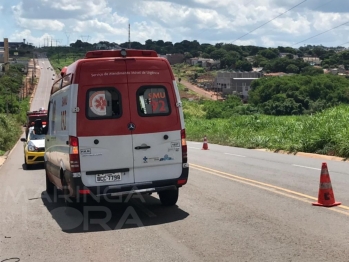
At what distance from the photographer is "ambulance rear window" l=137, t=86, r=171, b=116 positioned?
9820 millimetres

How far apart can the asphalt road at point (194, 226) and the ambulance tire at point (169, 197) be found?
0.56 ft

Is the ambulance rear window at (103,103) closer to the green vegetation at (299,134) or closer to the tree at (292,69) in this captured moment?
the green vegetation at (299,134)

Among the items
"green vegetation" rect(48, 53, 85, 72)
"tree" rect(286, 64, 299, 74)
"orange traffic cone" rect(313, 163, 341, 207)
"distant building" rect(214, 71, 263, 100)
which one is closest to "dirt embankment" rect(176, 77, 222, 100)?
"distant building" rect(214, 71, 263, 100)

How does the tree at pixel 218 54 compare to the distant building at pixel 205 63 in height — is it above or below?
above

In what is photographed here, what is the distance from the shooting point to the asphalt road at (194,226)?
7.36m

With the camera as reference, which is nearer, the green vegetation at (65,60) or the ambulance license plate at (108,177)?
the ambulance license plate at (108,177)

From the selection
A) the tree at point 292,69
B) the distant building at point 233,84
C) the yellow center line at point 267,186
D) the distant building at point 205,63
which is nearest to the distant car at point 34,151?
the yellow center line at point 267,186

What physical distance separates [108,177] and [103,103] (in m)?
1.25

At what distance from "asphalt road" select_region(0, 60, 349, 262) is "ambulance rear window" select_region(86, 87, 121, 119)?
182cm

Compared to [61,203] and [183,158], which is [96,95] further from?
[61,203]

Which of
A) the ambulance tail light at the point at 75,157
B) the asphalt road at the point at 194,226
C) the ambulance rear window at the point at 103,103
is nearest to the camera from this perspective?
the asphalt road at the point at 194,226

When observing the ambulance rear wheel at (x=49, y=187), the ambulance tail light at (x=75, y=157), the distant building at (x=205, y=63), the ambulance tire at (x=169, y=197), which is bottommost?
the ambulance rear wheel at (x=49, y=187)

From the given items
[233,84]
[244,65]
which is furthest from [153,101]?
[244,65]

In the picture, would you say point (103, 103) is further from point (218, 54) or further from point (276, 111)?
point (218, 54)
